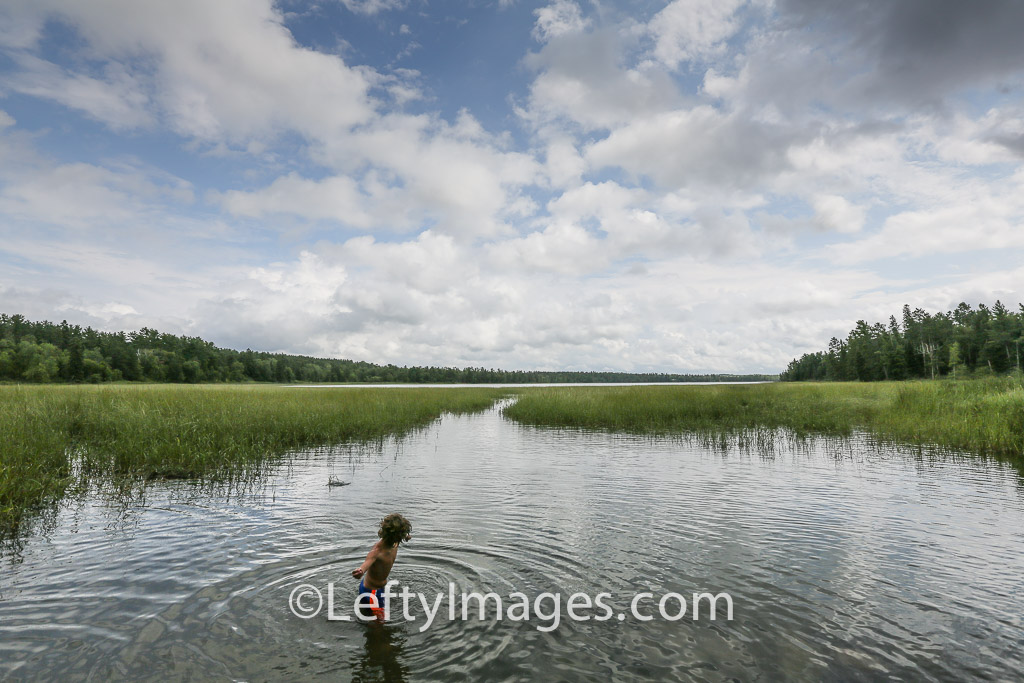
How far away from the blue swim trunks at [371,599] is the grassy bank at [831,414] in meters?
19.0

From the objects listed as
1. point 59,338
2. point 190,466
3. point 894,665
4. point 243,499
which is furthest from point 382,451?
point 59,338

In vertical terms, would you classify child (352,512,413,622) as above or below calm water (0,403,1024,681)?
above

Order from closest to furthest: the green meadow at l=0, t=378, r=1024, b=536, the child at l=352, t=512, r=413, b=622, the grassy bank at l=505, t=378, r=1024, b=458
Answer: the child at l=352, t=512, r=413, b=622, the green meadow at l=0, t=378, r=1024, b=536, the grassy bank at l=505, t=378, r=1024, b=458

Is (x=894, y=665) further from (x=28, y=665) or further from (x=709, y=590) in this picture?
(x=28, y=665)

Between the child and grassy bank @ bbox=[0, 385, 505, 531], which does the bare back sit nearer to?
the child

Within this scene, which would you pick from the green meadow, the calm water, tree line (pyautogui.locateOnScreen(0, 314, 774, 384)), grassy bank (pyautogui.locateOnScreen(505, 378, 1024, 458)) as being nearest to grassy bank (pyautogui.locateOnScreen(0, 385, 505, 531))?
the green meadow

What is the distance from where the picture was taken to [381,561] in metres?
5.71

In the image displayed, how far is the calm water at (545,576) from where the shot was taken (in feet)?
15.8

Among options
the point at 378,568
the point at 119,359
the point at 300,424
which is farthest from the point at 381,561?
the point at 119,359

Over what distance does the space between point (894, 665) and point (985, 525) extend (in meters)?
6.87

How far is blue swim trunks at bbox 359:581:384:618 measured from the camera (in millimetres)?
5590

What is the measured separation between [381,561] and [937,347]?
390 ft

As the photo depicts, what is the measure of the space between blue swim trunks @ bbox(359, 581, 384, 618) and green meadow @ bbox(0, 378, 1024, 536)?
24.8ft

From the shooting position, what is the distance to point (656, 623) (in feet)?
18.7
